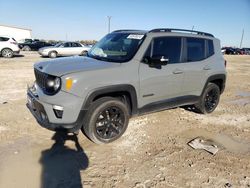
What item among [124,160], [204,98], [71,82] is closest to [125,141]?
[124,160]

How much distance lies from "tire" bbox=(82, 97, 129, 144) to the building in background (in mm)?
61046

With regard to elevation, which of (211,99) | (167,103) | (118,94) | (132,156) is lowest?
(132,156)

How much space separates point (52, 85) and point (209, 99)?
403 cm

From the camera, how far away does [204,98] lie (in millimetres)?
5879

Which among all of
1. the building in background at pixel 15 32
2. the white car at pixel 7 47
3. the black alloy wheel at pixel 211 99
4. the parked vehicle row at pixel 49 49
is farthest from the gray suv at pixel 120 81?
the building in background at pixel 15 32

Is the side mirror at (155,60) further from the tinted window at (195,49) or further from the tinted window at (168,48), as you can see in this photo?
the tinted window at (195,49)

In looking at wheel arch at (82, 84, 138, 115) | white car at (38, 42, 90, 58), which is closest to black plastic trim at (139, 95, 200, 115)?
wheel arch at (82, 84, 138, 115)

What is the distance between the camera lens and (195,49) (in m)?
5.45

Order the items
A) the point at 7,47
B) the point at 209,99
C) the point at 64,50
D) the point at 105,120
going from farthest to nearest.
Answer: the point at 64,50 → the point at 7,47 → the point at 209,99 → the point at 105,120

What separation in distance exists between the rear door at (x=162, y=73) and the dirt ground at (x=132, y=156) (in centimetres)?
79

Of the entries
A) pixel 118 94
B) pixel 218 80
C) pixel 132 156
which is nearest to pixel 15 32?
pixel 218 80

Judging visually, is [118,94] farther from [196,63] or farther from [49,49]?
[49,49]

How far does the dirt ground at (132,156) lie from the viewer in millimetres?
3227

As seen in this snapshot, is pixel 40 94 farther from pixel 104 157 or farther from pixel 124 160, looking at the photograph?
pixel 124 160
